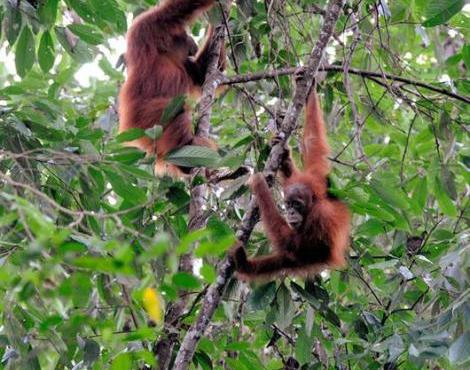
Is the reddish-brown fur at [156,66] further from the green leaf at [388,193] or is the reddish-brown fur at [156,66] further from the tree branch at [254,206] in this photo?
the green leaf at [388,193]

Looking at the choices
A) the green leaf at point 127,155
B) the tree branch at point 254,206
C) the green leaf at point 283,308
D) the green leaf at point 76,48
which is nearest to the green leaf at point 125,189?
the green leaf at point 127,155

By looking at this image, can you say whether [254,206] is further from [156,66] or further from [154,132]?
[156,66]

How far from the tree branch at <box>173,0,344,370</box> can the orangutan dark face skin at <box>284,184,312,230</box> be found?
656 millimetres

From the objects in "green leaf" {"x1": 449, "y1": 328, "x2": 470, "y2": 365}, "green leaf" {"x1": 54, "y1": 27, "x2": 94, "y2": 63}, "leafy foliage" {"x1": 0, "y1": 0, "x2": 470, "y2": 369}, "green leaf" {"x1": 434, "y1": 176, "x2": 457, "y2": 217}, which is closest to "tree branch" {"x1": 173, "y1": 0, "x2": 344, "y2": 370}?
"leafy foliage" {"x1": 0, "y1": 0, "x2": 470, "y2": 369}

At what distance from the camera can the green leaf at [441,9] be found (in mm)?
3420

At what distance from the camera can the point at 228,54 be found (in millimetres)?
5535

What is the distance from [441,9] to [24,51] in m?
2.57

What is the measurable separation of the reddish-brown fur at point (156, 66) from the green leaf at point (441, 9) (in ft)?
6.60

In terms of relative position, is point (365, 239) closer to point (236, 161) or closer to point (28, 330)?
point (236, 161)

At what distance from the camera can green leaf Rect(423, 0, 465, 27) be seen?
342 centimetres

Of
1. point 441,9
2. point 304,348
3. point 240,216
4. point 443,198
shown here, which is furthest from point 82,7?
point 443,198

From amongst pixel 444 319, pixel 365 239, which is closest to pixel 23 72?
pixel 365 239

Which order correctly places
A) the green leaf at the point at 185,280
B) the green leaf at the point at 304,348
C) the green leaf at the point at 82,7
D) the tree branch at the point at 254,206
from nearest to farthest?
the green leaf at the point at 185,280
the tree branch at the point at 254,206
the green leaf at the point at 304,348
the green leaf at the point at 82,7

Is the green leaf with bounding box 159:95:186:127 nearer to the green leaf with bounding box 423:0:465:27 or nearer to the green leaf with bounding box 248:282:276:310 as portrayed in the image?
the green leaf with bounding box 248:282:276:310
